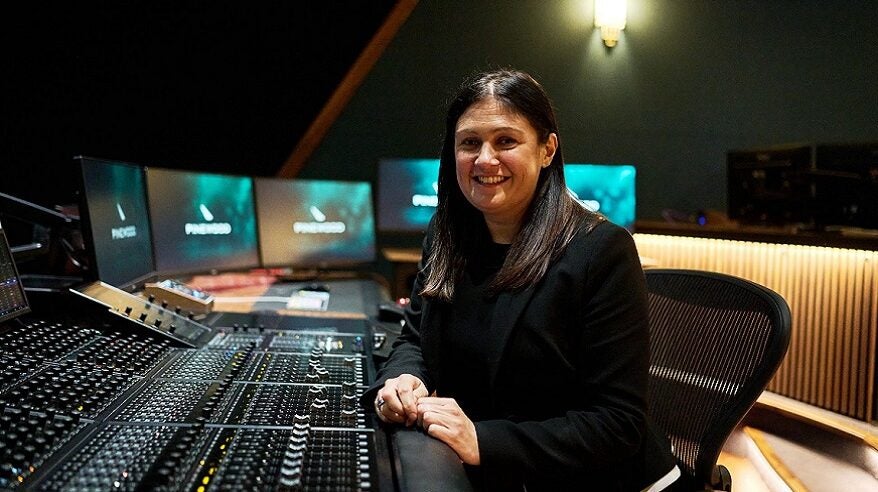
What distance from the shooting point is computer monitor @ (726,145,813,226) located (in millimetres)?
3389

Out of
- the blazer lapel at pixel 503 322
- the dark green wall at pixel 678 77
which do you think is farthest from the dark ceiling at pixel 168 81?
the blazer lapel at pixel 503 322

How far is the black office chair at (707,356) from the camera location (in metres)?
1.27

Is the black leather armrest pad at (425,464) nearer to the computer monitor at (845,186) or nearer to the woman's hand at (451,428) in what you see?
the woman's hand at (451,428)

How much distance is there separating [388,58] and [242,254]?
1.72m

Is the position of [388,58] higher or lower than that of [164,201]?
higher

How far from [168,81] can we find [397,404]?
2.52m

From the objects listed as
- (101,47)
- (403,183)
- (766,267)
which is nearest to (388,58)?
(403,183)

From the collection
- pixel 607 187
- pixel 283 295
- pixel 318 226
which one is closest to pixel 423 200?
pixel 318 226

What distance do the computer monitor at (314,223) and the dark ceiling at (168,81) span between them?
58cm

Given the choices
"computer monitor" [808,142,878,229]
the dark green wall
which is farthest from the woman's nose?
the dark green wall

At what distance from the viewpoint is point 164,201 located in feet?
7.97

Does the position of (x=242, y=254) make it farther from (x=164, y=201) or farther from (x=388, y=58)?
(x=388, y=58)

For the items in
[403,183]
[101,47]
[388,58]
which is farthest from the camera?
[388,58]

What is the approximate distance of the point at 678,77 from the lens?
4.68 m
